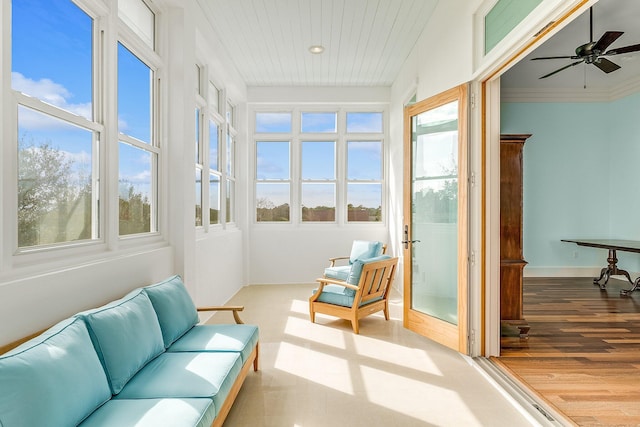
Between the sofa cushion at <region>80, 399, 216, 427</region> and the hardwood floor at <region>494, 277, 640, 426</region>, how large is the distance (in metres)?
2.14

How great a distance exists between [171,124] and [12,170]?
1.79 m

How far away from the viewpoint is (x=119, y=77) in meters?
2.74

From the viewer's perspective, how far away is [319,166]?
6684 mm

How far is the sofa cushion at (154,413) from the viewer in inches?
59.1

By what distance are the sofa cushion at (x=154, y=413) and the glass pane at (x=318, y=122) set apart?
5516mm

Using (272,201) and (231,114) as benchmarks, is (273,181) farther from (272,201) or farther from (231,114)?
(231,114)

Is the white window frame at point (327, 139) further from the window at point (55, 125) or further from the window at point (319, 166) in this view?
the window at point (55, 125)

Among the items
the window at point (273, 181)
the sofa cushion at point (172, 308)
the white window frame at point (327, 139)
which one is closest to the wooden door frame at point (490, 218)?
the sofa cushion at point (172, 308)

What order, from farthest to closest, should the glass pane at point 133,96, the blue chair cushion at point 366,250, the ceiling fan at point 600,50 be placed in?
the blue chair cushion at point 366,250, the ceiling fan at point 600,50, the glass pane at point 133,96

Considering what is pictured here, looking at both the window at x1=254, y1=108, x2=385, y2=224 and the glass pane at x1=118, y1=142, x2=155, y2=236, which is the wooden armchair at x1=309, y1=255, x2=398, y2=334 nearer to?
the glass pane at x1=118, y1=142, x2=155, y2=236

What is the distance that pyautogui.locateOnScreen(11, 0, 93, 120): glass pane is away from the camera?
1.83 m

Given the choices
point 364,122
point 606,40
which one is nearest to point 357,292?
point 606,40

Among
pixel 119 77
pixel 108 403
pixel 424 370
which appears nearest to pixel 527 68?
pixel 424 370

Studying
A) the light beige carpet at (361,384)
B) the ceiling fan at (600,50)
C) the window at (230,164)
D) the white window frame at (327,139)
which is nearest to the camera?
the light beige carpet at (361,384)
